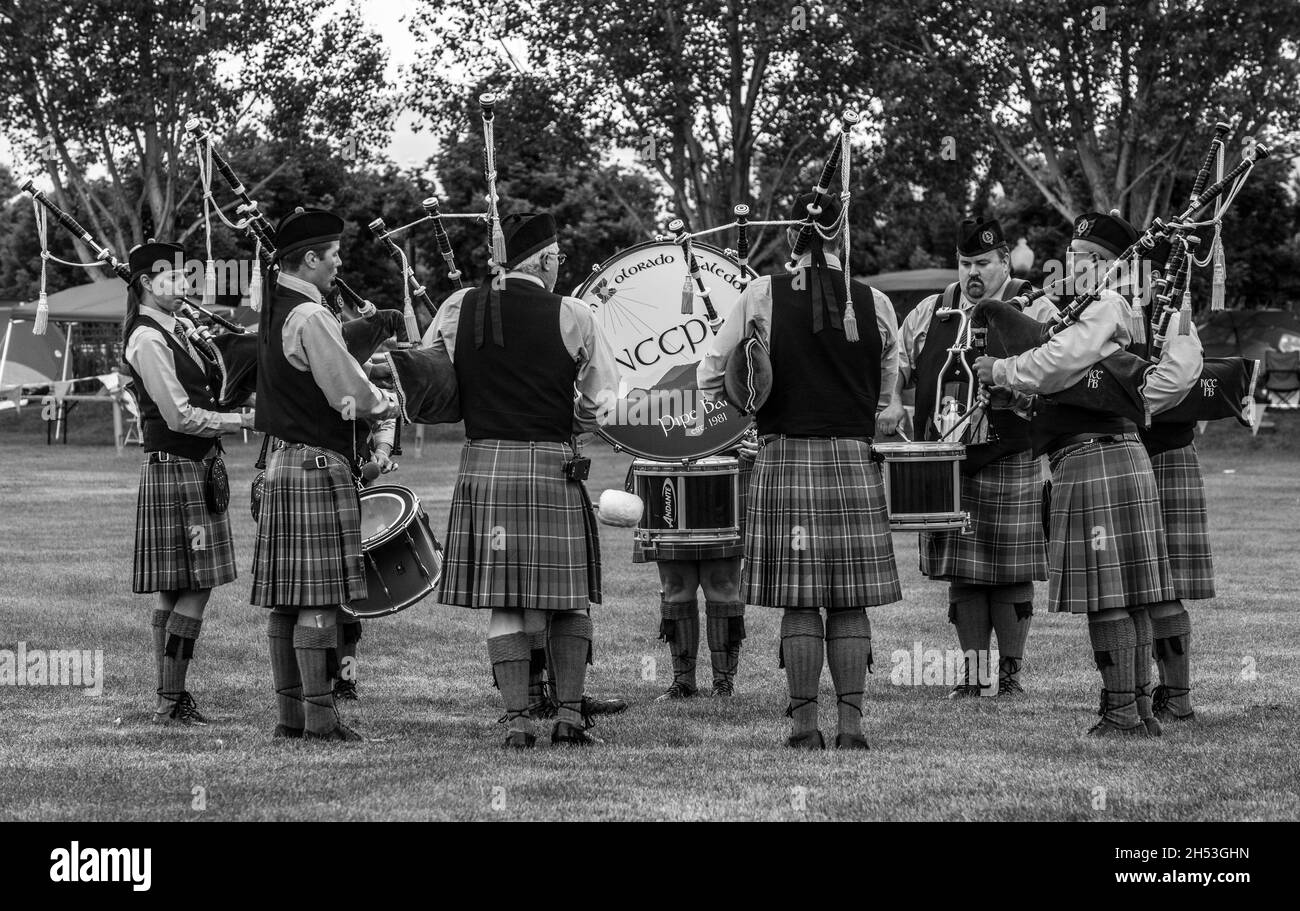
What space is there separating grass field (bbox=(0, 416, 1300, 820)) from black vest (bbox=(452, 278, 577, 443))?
42.4 inches

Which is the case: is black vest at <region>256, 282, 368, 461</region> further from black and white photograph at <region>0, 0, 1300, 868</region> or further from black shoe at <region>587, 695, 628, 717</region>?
black shoe at <region>587, 695, 628, 717</region>

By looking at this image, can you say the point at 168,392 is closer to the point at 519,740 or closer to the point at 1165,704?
the point at 519,740

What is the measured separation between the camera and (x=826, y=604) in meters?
5.63

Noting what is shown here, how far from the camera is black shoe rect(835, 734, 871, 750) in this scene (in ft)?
18.4

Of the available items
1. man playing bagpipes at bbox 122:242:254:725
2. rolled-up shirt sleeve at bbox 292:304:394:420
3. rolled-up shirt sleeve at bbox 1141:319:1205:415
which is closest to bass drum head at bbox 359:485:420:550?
man playing bagpipes at bbox 122:242:254:725

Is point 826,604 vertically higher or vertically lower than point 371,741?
higher

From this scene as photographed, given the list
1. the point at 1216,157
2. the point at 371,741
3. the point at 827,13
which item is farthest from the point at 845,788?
the point at 827,13

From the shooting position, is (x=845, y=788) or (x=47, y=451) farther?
(x=47, y=451)

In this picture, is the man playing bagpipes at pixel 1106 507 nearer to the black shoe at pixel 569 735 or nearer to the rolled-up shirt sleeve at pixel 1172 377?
the rolled-up shirt sleeve at pixel 1172 377

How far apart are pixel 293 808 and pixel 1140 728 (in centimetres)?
281

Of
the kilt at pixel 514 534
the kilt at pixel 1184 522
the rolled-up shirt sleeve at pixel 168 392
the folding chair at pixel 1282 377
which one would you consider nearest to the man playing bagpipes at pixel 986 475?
the kilt at pixel 1184 522

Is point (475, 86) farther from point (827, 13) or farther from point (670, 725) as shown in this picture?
point (670, 725)

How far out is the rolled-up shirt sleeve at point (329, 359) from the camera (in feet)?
18.5
